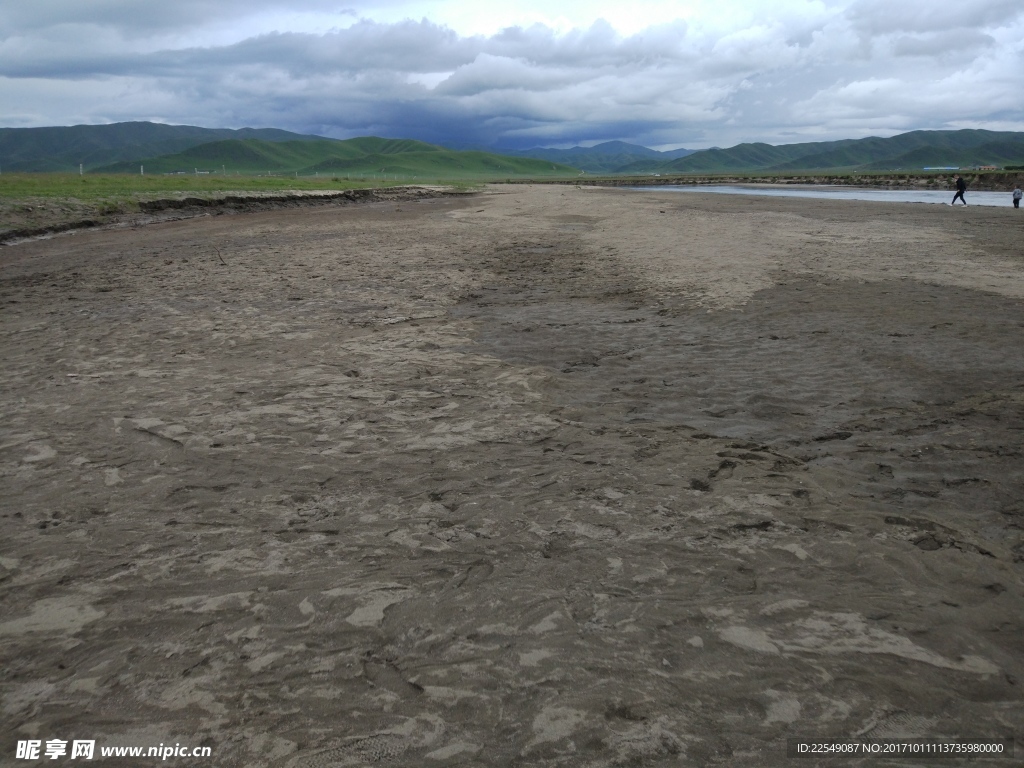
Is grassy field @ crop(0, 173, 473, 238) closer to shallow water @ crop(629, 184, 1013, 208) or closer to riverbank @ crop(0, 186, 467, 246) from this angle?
riverbank @ crop(0, 186, 467, 246)

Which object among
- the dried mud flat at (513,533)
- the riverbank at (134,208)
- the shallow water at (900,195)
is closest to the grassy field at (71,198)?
the riverbank at (134,208)

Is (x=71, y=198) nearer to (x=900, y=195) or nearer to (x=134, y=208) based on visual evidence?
(x=134, y=208)

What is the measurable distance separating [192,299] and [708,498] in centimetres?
862

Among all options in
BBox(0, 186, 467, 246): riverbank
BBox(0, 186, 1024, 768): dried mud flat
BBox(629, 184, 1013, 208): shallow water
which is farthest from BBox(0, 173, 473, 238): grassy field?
BBox(629, 184, 1013, 208): shallow water

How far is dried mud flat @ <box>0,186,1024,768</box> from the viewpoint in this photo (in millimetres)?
2516

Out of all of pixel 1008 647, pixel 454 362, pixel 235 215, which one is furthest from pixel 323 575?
pixel 235 215

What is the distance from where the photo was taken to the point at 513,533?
376cm

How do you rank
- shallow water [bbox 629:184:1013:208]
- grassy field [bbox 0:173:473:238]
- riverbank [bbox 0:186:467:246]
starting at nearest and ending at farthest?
riverbank [bbox 0:186:467:246] < grassy field [bbox 0:173:473:238] < shallow water [bbox 629:184:1013:208]

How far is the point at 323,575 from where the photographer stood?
3.37 meters

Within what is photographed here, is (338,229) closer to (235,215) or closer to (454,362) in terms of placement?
(235,215)

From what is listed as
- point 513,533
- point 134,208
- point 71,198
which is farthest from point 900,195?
point 513,533

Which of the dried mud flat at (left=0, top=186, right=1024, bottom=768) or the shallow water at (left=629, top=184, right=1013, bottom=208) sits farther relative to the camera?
the shallow water at (left=629, top=184, right=1013, bottom=208)

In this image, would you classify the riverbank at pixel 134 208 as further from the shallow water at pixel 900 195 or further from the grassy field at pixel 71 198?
the shallow water at pixel 900 195

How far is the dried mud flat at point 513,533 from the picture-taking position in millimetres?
2516
